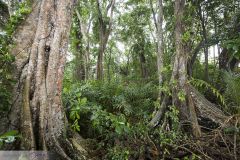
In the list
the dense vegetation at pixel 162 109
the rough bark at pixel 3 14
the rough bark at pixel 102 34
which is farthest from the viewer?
the rough bark at pixel 102 34

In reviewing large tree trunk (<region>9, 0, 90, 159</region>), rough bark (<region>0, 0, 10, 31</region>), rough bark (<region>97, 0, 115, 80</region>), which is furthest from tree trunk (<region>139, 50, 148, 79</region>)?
large tree trunk (<region>9, 0, 90, 159</region>)

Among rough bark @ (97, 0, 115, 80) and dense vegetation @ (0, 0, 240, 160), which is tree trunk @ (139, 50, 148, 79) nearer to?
rough bark @ (97, 0, 115, 80)

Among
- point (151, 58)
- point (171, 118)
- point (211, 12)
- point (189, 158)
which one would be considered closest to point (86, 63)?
point (151, 58)

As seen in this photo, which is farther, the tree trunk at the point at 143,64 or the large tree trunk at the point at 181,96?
the tree trunk at the point at 143,64

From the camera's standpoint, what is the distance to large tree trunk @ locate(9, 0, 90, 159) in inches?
119

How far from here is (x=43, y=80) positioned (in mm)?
3369

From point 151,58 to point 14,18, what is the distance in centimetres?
815

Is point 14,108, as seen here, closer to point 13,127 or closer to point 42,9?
point 13,127

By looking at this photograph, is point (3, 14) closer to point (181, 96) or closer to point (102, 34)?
point (181, 96)

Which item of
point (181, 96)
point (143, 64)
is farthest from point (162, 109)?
point (143, 64)

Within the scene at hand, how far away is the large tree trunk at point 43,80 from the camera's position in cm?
303

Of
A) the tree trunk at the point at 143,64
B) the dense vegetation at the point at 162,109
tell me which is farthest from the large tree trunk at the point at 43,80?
the tree trunk at the point at 143,64

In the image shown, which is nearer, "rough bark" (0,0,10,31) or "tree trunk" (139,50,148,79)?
"rough bark" (0,0,10,31)

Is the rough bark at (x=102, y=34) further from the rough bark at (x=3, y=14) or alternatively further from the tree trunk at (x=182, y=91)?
the tree trunk at (x=182, y=91)
